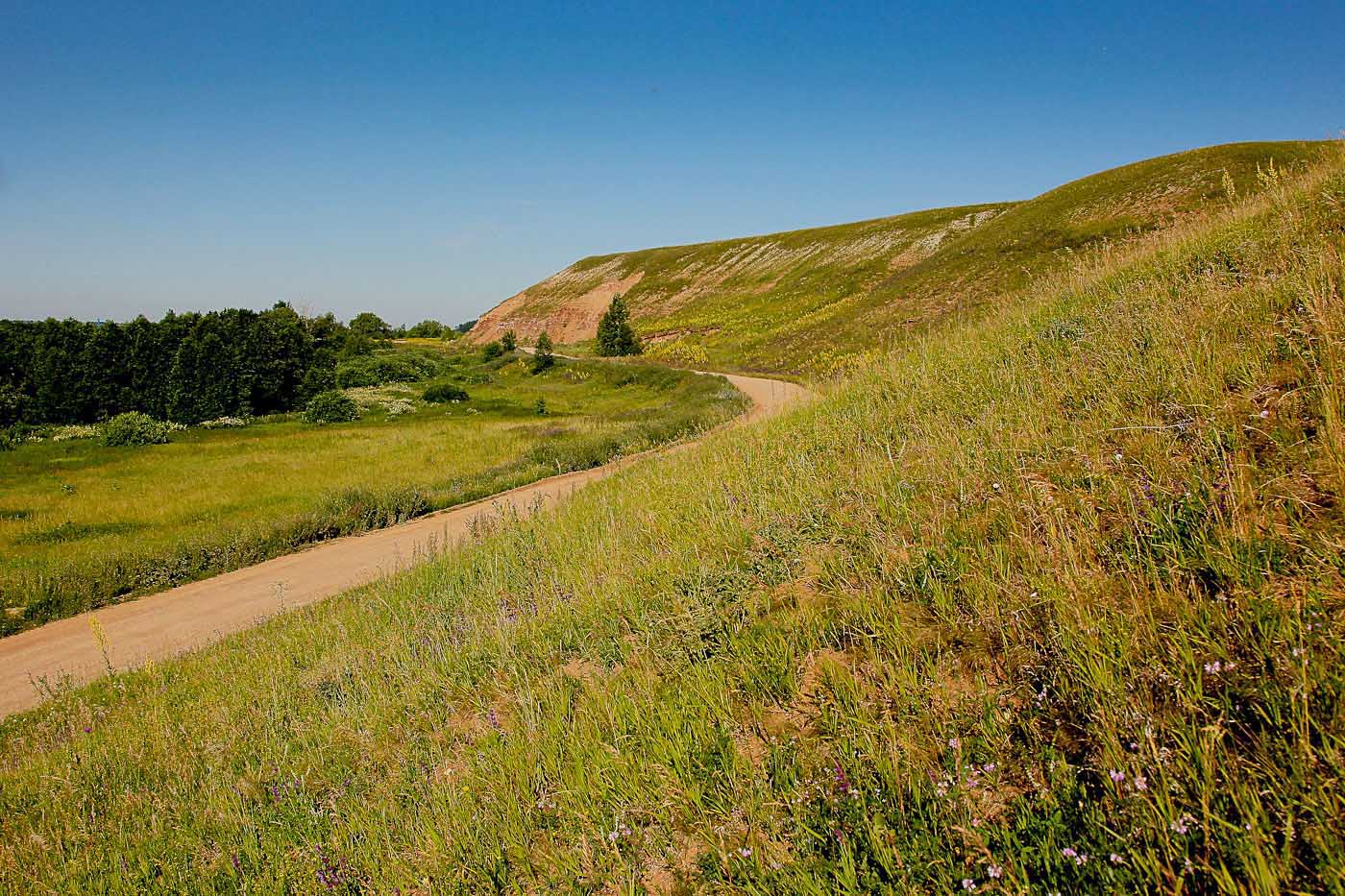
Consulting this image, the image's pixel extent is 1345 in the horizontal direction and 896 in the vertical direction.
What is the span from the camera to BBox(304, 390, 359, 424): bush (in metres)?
34.8

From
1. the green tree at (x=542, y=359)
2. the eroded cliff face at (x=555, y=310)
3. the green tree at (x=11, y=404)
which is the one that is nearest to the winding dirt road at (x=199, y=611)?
the green tree at (x=11, y=404)

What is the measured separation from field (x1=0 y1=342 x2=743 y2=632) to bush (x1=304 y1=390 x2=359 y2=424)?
106 centimetres

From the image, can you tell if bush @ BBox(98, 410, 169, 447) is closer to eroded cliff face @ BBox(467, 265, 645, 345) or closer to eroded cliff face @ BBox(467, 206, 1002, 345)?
eroded cliff face @ BBox(467, 206, 1002, 345)

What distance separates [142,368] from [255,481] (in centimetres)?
2238

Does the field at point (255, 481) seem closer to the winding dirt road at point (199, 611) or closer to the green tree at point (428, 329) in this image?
the winding dirt road at point (199, 611)

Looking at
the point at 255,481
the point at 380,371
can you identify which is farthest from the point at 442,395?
the point at 255,481

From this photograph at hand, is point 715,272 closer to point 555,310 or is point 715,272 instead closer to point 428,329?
point 555,310

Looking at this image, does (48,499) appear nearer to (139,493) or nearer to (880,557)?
(139,493)

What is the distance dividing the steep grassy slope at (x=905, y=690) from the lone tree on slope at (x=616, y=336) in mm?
56855

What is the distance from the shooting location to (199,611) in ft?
37.0

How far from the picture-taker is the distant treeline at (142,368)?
33906 mm

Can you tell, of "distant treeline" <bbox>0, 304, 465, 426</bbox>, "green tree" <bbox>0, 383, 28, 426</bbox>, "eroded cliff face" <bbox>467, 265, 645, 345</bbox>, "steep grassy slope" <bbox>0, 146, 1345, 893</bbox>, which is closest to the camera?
"steep grassy slope" <bbox>0, 146, 1345, 893</bbox>

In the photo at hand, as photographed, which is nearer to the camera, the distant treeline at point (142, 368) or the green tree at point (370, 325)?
the distant treeline at point (142, 368)

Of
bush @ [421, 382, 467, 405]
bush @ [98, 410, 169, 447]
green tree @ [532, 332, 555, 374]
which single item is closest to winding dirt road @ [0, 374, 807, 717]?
bush @ [98, 410, 169, 447]
